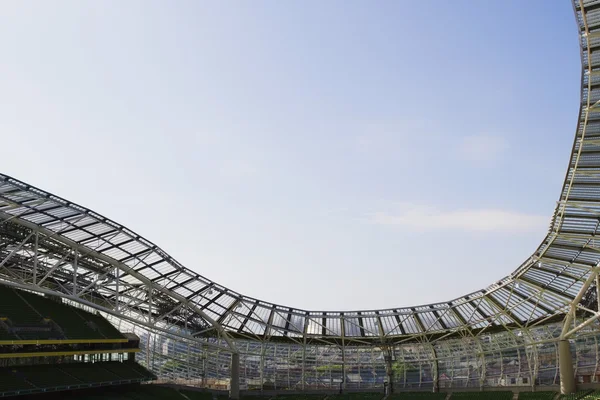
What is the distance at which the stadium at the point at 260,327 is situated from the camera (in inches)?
1388

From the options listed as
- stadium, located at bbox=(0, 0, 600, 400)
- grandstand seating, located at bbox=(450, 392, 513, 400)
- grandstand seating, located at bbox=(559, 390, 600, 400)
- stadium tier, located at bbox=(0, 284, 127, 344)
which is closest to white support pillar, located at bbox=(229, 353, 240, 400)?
stadium, located at bbox=(0, 0, 600, 400)

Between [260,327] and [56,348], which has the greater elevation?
[260,327]

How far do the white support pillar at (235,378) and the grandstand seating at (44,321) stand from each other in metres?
11.4

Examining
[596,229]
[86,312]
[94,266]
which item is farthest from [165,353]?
[596,229]

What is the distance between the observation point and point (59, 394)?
4072 cm

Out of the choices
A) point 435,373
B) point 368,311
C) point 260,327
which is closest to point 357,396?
point 435,373

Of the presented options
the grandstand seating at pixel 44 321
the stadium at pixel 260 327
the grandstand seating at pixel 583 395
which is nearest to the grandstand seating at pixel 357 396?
the stadium at pixel 260 327

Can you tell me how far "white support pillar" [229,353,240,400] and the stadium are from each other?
113 mm

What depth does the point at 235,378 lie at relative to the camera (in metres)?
51.6

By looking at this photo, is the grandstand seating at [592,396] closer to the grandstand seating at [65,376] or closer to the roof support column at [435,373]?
the roof support column at [435,373]

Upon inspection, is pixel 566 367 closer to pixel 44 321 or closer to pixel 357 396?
pixel 357 396

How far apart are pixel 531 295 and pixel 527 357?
32.9 ft

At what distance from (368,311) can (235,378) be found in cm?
1531

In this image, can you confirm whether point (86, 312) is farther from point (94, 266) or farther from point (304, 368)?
point (304, 368)
